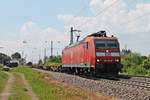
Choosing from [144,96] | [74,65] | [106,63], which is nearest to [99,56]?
[106,63]

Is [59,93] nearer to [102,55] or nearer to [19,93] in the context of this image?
[19,93]

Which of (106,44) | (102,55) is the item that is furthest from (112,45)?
(102,55)

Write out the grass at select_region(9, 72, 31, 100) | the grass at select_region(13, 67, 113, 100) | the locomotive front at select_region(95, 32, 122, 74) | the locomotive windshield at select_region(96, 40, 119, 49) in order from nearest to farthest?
the grass at select_region(9, 72, 31, 100) < the grass at select_region(13, 67, 113, 100) < the locomotive front at select_region(95, 32, 122, 74) < the locomotive windshield at select_region(96, 40, 119, 49)

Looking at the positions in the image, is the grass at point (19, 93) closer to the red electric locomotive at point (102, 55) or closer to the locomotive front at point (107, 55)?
the red electric locomotive at point (102, 55)

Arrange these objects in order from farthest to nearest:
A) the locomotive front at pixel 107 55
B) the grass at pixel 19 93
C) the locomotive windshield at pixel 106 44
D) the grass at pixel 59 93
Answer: the locomotive windshield at pixel 106 44, the locomotive front at pixel 107 55, the grass at pixel 59 93, the grass at pixel 19 93

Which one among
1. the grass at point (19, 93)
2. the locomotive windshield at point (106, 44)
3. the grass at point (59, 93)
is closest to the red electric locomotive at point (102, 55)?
the locomotive windshield at point (106, 44)

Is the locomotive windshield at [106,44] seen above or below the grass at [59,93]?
above

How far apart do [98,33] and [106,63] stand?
4.46 m

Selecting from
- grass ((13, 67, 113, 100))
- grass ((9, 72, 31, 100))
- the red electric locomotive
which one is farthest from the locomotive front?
grass ((9, 72, 31, 100))

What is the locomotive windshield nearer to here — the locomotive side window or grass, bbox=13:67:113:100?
the locomotive side window

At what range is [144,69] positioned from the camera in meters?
56.9

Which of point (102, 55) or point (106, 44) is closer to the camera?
point (102, 55)

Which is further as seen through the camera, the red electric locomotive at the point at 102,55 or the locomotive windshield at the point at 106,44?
the locomotive windshield at the point at 106,44

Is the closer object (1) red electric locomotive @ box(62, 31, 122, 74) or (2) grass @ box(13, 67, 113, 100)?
(2) grass @ box(13, 67, 113, 100)
